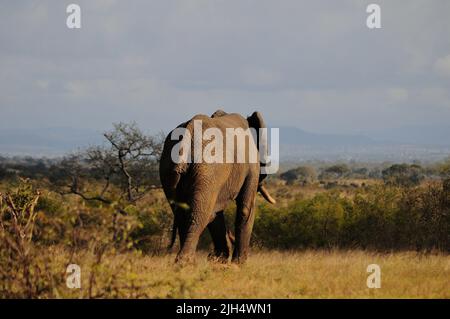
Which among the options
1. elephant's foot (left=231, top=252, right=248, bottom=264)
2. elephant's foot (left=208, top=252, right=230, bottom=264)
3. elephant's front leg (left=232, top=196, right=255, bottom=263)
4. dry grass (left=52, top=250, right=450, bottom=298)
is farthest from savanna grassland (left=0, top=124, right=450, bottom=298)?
elephant's foot (left=208, top=252, right=230, bottom=264)

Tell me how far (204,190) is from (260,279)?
174 centimetres

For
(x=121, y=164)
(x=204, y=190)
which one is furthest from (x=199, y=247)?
(x=204, y=190)

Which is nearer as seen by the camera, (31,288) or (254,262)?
(31,288)

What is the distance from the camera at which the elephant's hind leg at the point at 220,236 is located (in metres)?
14.8

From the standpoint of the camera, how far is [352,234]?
82.2 feet

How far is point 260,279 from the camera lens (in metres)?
12.1

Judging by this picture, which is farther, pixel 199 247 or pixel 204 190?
pixel 199 247

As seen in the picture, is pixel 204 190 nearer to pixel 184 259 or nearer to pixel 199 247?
pixel 184 259

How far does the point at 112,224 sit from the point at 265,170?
778cm

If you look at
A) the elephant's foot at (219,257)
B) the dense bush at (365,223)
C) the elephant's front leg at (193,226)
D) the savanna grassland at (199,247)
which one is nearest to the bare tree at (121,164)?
the savanna grassland at (199,247)

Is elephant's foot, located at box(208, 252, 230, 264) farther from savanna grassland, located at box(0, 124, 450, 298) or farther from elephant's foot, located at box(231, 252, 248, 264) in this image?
savanna grassland, located at box(0, 124, 450, 298)
